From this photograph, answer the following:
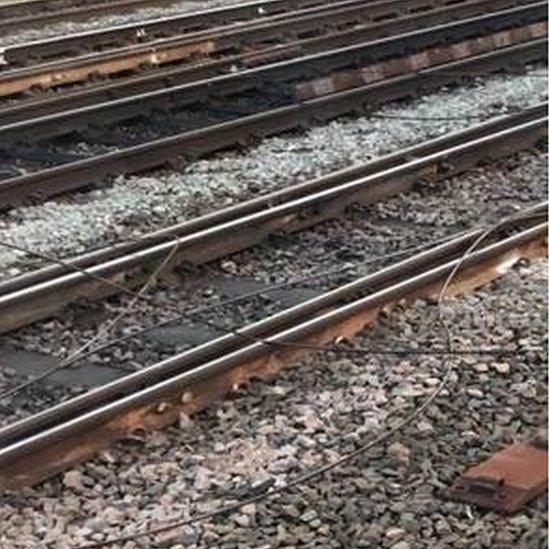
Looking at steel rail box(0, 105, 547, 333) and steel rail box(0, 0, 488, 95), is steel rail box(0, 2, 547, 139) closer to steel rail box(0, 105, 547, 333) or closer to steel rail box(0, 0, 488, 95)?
steel rail box(0, 0, 488, 95)

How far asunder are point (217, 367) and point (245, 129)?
221 inches

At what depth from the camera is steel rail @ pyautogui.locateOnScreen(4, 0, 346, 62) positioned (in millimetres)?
15915

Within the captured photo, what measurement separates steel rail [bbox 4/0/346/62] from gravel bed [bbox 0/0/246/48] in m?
0.57

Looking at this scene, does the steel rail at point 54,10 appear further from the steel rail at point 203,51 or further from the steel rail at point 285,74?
the steel rail at point 285,74

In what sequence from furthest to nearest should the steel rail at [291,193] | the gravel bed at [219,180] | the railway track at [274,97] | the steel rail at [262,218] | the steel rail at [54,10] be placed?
the steel rail at [54,10], the railway track at [274,97], the gravel bed at [219,180], the steel rail at [291,193], the steel rail at [262,218]

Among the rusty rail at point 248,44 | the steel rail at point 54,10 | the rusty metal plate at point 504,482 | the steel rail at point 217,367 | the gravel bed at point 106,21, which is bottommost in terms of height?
the rusty metal plate at point 504,482

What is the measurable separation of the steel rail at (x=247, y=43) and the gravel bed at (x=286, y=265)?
4532 mm

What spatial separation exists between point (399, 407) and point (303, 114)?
6527mm

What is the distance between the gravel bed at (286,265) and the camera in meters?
7.89

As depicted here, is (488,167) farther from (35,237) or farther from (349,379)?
(349,379)

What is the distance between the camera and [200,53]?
16.4 metres

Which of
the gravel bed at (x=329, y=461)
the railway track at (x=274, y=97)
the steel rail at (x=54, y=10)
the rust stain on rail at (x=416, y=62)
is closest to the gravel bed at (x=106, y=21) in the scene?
the steel rail at (x=54, y=10)

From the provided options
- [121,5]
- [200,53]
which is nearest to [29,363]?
[200,53]

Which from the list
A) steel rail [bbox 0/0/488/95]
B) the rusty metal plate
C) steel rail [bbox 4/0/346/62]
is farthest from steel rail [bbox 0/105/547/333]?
steel rail [bbox 4/0/346/62]
